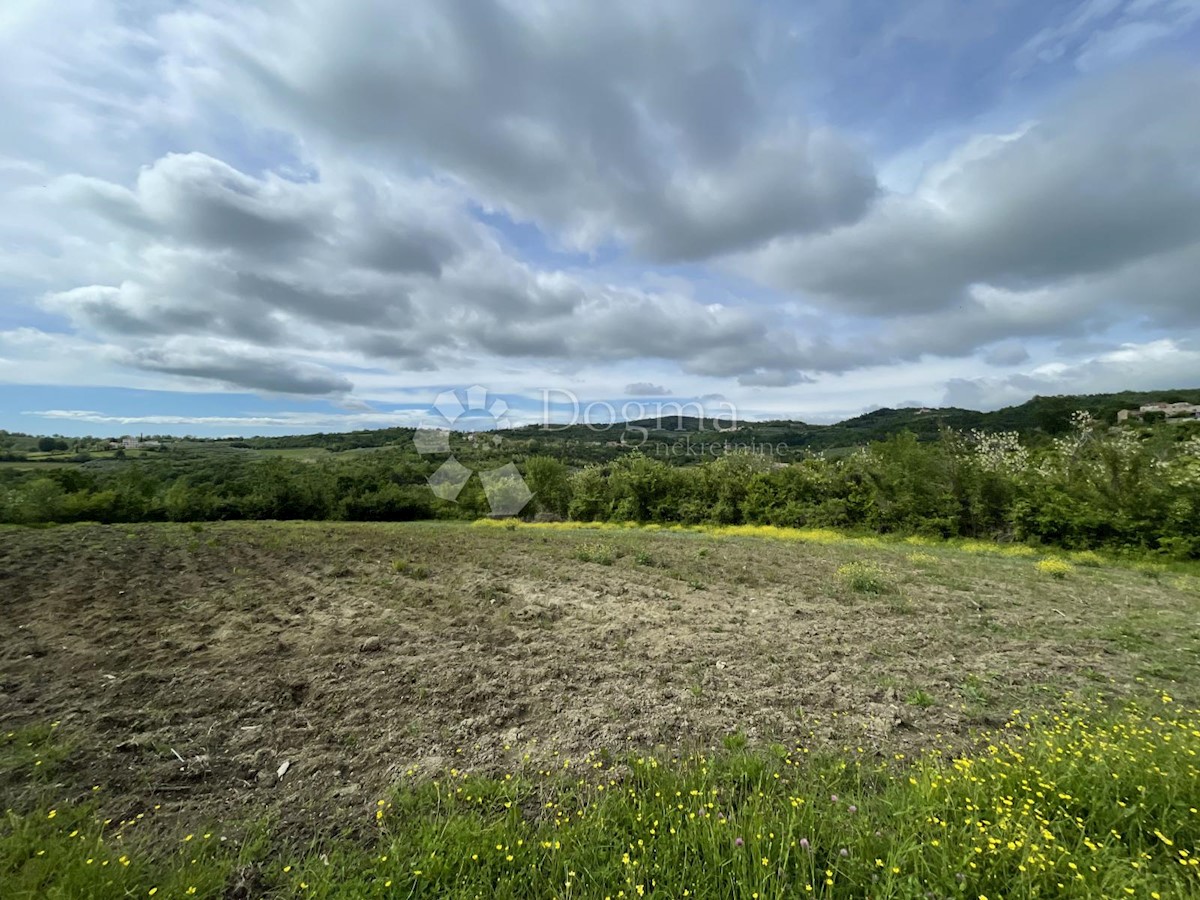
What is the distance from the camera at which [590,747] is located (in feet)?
12.7

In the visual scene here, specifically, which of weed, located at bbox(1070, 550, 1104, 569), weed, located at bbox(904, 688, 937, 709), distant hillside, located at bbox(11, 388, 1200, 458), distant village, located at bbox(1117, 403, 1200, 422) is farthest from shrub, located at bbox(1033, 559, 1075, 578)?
distant village, located at bbox(1117, 403, 1200, 422)

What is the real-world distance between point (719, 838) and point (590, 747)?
1441 mm

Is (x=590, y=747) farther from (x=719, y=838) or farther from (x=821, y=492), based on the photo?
(x=821, y=492)

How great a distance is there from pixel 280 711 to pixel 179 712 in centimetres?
87

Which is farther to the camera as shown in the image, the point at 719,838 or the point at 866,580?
the point at 866,580

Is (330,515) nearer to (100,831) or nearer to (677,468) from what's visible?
(677,468)

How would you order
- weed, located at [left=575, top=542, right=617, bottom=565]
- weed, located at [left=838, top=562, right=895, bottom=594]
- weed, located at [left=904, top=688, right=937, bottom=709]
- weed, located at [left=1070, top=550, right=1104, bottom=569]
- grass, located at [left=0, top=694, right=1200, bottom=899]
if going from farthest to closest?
1. weed, located at [left=1070, top=550, right=1104, bottom=569]
2. weed, located at [left=575, top=542, right=617, bottom=565]
3. weed, located at [left=838, top=562, right=895, bottom=594]
4. weed, located at [left=904, top=688, right=937, bottom=709]
5. grass, located at [left=0, top=694, right=1200, bottom=899]

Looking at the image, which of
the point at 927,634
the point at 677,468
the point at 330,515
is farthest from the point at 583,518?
the point at 927,634

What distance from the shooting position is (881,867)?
2494 mm

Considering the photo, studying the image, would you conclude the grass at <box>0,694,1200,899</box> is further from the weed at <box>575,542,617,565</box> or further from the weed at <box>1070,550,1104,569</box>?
the weed at <box>1070,550,1104,569</box>

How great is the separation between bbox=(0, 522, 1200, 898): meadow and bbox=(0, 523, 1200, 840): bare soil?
4 cm

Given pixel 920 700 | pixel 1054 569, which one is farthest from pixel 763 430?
pixel 920 700

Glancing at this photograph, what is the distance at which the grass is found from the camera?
7.84 feet

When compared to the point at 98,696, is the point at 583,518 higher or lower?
lower
